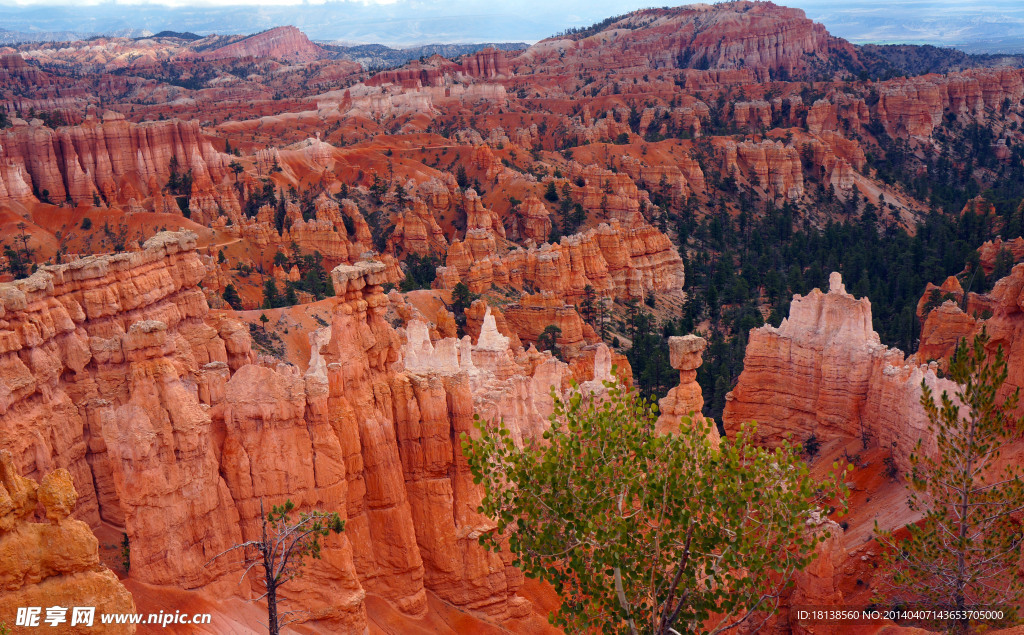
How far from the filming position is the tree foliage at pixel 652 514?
14.2 metres

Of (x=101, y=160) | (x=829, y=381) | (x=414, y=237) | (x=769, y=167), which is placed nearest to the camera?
(x=829, y=381)

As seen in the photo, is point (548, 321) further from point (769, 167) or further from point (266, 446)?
point (769, 167)

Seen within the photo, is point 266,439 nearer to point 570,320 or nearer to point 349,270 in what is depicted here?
point 349,270

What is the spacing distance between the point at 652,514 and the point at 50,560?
9.22m

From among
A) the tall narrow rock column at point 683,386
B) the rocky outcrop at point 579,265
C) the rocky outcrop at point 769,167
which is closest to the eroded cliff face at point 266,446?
the tall narrow rock column at point 683,386

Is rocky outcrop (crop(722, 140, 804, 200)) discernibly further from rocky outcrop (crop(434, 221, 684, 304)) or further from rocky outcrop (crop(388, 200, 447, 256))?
rocky outcrop (crop(388, 200, 447, 256))

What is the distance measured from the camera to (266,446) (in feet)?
70.6

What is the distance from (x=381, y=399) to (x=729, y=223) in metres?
85.9

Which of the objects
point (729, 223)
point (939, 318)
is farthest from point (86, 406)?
point (729, 223)

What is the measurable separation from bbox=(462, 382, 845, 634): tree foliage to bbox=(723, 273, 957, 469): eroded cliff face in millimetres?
17160

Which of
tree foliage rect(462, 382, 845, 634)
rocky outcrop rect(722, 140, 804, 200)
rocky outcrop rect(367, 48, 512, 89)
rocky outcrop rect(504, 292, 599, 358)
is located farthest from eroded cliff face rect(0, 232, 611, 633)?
rocky outcrop rect(367, 48, 512, 89)

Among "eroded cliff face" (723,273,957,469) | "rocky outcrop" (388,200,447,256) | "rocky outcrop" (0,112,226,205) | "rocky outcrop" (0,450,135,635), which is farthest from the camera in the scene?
"rocky outcrop" (388,200,447,256)

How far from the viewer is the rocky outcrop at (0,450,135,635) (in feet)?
44.1

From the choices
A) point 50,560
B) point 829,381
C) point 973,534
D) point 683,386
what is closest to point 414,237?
point 829,381
